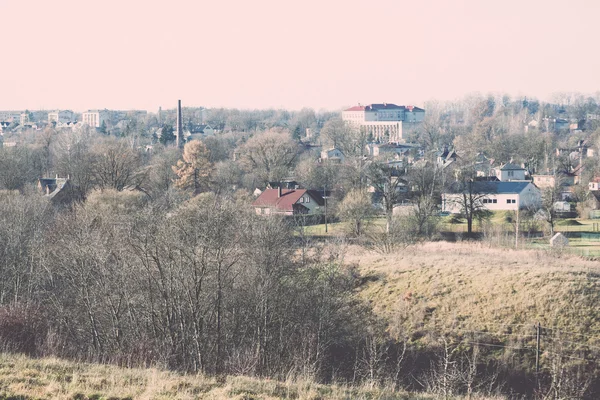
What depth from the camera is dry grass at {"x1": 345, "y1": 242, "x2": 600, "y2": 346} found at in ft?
→ 65.7

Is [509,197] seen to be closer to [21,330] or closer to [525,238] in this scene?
[525,238]

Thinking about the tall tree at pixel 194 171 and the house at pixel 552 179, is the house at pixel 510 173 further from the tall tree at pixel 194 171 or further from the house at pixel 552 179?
the tall tree at pixel 194 171

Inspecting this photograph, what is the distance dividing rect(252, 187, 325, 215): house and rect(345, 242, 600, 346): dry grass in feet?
70.7

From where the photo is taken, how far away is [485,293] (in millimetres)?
21875

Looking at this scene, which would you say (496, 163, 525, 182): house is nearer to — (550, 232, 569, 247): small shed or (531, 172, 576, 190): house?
(531, 172, 576, 190): house

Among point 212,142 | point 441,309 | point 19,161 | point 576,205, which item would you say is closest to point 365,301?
point 441,309

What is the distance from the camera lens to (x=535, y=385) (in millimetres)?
17516

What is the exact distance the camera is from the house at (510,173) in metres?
58.2

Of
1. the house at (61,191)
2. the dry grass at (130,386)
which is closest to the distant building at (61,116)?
the house at (61,191)

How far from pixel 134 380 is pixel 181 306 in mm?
6435

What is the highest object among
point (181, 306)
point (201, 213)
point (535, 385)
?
point (201, 213)

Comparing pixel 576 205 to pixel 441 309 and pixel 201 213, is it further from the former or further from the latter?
pixel 201 213

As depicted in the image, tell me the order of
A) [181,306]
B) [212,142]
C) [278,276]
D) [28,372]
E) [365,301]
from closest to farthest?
[28,372]
[181,306]
[278,276]
[365,301]
[212,142]

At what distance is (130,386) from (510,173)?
5287 centimetres
